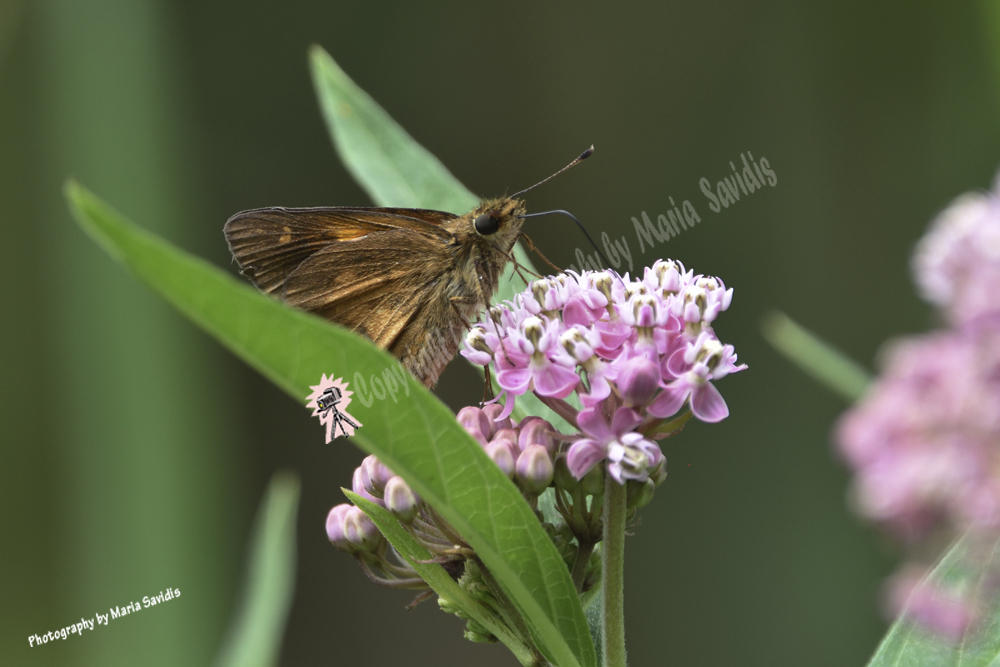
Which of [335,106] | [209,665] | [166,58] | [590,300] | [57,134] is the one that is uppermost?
[166,58]

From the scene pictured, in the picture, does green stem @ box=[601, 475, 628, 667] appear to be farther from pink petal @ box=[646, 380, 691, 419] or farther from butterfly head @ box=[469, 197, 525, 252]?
butterfly head @ box=[469, 197, 525, 252]

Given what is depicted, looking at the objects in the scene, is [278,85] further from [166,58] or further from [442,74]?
[442,74]

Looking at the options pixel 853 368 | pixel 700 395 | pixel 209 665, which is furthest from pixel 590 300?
pixel 209 665

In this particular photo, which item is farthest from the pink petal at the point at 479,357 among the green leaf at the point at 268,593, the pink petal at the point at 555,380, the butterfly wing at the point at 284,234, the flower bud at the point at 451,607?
the green leaf at the point at 268,593

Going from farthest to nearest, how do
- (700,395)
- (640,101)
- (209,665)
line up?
(640,101)
(209,665)
(700,395)

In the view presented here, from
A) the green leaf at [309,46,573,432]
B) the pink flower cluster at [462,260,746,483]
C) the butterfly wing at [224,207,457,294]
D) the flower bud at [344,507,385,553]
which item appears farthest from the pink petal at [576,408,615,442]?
the butterfly wing at [224,207,457,294]

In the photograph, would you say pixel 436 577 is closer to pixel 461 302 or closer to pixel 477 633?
pixel 477 633
